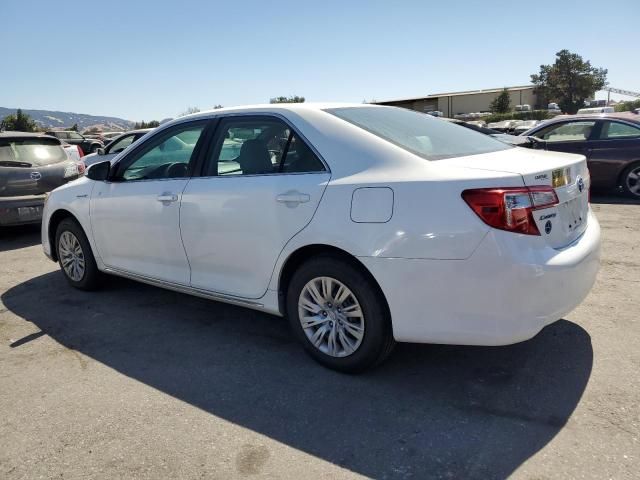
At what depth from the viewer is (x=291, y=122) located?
11.7 ft

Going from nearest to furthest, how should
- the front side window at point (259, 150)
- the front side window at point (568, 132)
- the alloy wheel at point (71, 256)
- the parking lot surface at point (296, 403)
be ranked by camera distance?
the parking lot surface at point (296, 403) → the front side window at point (259, 150) → the alloy wheel at point (71, 256) → the front side window at point (568, 132)

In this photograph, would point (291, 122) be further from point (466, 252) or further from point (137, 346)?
point (137, 346)

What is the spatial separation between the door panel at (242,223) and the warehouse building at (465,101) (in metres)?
50.3

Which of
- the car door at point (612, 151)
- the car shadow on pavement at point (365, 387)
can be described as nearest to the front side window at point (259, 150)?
the car shadow on pavement at point (365, 387)

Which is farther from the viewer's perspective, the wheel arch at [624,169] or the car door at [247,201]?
the wheel arch at [624,169]

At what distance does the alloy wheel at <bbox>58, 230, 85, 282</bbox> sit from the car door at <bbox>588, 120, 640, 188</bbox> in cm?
809

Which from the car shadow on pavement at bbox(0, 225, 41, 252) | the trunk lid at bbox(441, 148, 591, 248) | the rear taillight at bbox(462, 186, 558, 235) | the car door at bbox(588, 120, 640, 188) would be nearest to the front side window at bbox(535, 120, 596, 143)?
the car door at bbox(588, 120, 640, 188)

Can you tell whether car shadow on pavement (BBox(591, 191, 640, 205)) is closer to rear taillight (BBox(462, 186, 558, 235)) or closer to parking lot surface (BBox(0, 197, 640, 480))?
parking lot surface (BBox(0, 197, 640, 480))

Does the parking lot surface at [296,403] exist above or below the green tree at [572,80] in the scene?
below

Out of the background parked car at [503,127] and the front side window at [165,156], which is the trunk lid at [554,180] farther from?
the background parked car at [503,127]

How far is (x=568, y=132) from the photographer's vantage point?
985 cm

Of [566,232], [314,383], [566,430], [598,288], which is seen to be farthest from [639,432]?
[598,288]

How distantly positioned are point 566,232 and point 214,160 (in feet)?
7.79

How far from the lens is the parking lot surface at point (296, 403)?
2570mm
